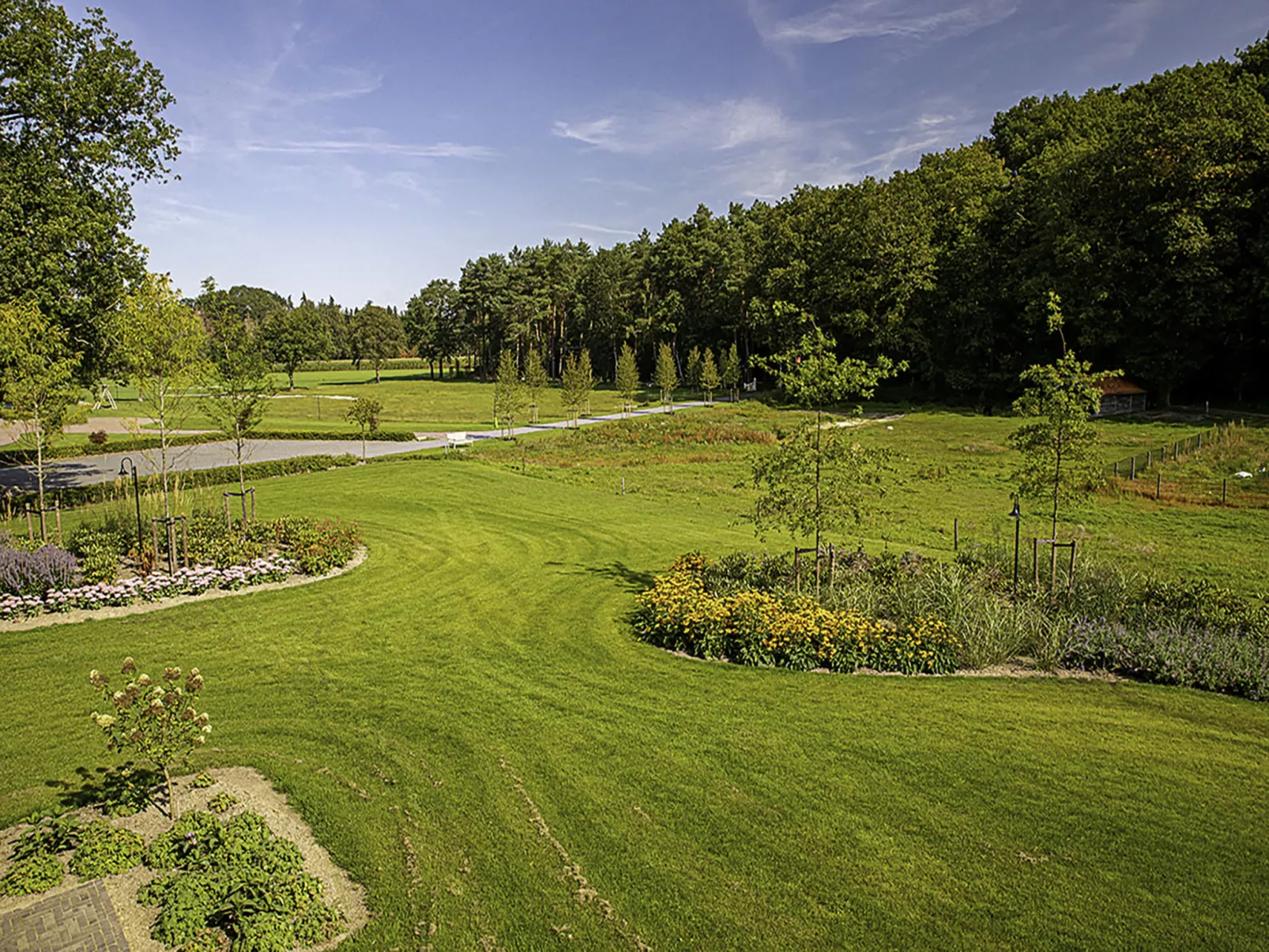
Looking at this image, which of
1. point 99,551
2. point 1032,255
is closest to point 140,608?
point 99,551

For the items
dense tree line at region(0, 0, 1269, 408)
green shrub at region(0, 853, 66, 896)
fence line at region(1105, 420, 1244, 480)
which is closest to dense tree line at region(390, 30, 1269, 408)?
dense tree line at region(0, 0, 1269, 408)

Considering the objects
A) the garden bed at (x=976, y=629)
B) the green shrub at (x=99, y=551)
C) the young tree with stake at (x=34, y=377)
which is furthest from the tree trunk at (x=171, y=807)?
the young tree with stake at (x=34, y=377)

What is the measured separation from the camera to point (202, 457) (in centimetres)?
2962

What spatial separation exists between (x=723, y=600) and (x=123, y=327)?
38.9 feet

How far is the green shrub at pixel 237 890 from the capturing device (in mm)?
4594

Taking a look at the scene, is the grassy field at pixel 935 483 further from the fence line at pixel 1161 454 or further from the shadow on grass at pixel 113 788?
the shadow on grass at pixel 113 788

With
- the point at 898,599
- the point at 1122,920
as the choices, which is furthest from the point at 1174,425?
the point at 1122,920

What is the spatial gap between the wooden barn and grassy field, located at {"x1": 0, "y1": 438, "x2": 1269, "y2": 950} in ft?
143

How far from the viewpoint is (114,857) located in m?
5.26

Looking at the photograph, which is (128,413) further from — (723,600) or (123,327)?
(723,600)

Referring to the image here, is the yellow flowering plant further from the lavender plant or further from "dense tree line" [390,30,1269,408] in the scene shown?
"dense tree line" [390,30,1269,408]

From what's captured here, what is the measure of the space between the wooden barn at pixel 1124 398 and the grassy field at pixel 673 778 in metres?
43.5

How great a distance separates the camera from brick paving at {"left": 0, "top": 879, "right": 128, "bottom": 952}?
176 inches

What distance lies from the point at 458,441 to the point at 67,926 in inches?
1269
